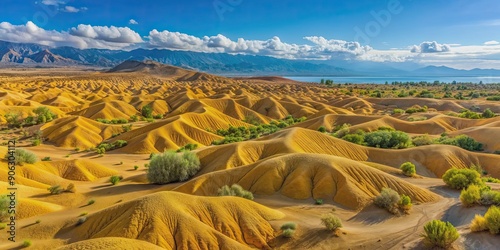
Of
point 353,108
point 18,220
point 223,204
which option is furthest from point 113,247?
point 353,108

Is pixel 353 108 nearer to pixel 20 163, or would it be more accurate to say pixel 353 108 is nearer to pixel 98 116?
pixel 98 116

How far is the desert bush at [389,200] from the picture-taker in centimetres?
2417

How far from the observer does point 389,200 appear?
79.8 feet

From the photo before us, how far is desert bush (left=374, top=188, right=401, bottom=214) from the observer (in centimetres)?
2417

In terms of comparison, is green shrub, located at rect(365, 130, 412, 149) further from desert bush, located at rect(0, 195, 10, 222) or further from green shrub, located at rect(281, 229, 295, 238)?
desert bush, located at rect(0, 195, 10, 222)

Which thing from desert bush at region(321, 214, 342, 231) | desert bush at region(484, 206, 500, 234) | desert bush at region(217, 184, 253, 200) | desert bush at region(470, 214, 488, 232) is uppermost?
desert bush at region(484, 206, 500, 234)

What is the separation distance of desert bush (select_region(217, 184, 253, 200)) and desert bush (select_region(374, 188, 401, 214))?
9215mm

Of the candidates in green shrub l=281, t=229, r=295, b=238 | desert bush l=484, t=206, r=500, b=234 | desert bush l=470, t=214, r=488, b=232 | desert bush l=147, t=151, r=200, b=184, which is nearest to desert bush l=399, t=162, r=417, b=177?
desert bush l=470, t=214, r=488, b=232

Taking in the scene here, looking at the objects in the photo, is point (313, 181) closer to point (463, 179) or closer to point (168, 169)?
point (463, 179)

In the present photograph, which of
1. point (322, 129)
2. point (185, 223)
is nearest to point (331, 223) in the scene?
point (185, 223)

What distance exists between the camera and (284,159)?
30469 millimetres

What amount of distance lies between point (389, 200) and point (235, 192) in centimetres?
1092

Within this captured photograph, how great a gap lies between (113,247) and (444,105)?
10040cm

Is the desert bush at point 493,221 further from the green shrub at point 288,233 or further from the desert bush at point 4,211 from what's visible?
the desert bush at point 4,211
